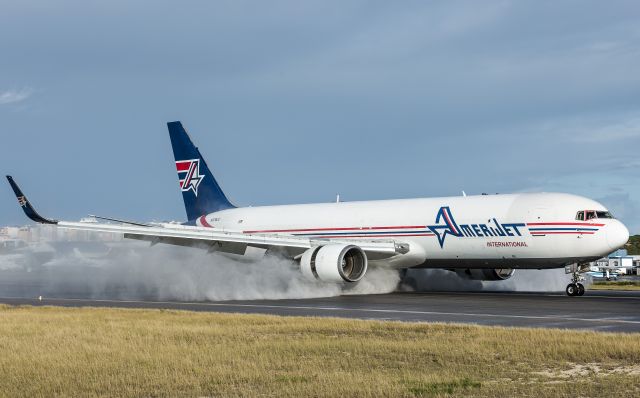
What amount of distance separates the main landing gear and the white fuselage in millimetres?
674

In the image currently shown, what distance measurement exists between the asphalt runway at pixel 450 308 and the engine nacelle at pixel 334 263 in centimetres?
94

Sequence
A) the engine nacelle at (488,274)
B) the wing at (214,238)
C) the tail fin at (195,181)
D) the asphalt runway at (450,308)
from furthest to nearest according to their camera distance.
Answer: the tail fin at (195,181), the engine nacelle at (488,274), the wing at (214,238), the asphalt runway at (450,308)

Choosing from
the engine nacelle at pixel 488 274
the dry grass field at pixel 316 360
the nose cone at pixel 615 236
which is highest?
the nose cone at pixel 615 236

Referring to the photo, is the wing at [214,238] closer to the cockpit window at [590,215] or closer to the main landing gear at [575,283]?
the main landing gear at [575,283]

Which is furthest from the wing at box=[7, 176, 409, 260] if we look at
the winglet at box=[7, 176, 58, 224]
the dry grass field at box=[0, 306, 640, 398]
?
the dry grass field at box=[0, 306, 640, 398]

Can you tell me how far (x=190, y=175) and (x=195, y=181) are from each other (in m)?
0.45

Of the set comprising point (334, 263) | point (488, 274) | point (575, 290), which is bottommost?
point (575, 290)

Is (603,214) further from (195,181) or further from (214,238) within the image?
(195,181)

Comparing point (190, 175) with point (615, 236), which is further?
point (190, 175)

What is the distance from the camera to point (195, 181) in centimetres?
4719

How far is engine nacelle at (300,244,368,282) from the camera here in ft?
110

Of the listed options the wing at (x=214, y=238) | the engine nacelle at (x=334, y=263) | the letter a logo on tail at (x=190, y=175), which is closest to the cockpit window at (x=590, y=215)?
the wing at (x=214, y=238)

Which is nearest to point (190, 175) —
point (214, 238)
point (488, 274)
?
point (214, 238)

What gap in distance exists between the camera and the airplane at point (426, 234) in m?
32.5
